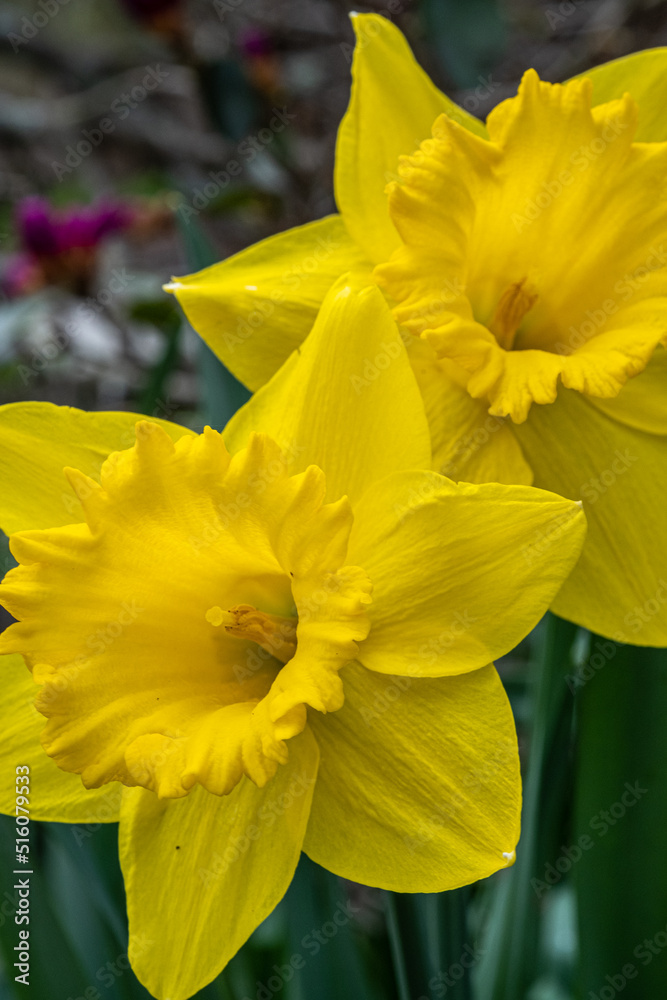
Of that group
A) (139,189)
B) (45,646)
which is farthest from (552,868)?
(139,189)

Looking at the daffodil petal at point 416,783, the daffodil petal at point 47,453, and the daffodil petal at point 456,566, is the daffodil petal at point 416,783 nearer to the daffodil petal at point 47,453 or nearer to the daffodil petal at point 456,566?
the daffodil petal at point 456,566


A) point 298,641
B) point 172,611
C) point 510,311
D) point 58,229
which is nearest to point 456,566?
point 298,641

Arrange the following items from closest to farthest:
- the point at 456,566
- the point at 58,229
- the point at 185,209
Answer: the point at 456,566
the point at 185,209
the point at 58,229

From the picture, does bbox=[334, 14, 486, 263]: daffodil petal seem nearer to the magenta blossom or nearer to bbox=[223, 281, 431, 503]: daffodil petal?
bbox=[223, 281, 431, 503]: daffodil petal

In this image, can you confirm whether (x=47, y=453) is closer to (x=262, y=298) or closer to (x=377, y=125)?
(x=262, y=298)

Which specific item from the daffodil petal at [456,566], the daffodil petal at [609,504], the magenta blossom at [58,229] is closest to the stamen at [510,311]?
the daffodil petal at [609,504]

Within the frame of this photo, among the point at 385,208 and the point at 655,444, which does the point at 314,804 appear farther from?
the point at 385,208
